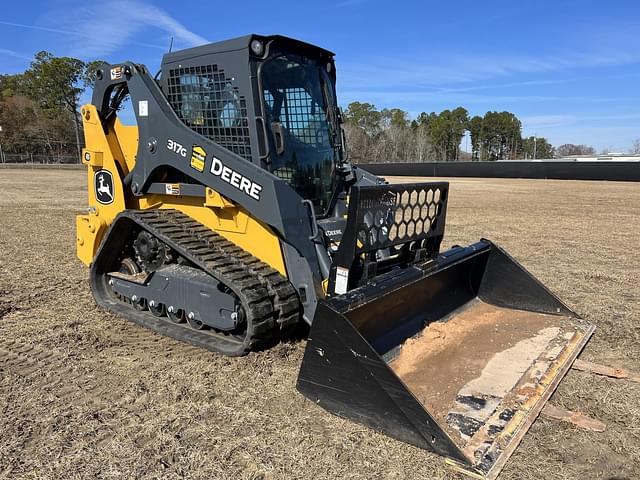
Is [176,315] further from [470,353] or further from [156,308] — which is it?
[470,353]

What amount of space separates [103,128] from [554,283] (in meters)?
5.77

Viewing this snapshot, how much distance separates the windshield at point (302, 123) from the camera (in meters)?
4.34

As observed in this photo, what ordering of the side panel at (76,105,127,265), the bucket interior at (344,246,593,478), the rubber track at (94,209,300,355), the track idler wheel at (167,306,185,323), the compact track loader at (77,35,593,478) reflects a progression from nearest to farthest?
the bucket interior at (344,246,593,478)
the compact track loader at (77,35,593,478)
the rubber track at (94,209,300,355)
the track idler wheel at (167,306,185,323)
the side panel at (76,105,127,265)

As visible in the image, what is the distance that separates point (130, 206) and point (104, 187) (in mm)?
379

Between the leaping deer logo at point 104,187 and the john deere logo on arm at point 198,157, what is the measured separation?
1.49 m

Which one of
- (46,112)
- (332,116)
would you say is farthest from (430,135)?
(332,116)

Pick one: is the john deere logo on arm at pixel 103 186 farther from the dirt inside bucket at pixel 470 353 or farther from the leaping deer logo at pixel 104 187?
the dirt inside bucket at pixel 470 353

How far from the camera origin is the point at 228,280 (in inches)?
155

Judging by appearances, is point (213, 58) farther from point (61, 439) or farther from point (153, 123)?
point (61, 439)

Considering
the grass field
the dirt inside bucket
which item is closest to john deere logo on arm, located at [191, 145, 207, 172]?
the grass field

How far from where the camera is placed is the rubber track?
12.7 feet

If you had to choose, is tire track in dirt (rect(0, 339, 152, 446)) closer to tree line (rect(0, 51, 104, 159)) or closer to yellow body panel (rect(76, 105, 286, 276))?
yellow body panel (rect(76, 105, 286, 276))

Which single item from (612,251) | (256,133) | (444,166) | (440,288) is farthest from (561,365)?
(444,166)

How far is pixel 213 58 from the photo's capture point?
4359mm
